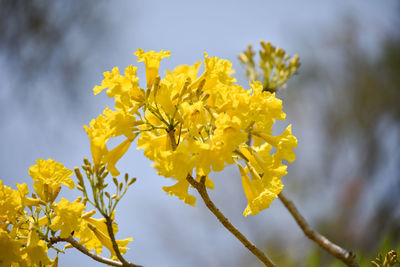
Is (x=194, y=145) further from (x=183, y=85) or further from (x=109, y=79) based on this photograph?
(x=109, y=79)

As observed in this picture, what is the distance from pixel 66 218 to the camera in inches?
37.7

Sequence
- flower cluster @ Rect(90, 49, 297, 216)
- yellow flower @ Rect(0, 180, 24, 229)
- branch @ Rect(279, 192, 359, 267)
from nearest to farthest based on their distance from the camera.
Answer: flower cluster @ Rect(90, 49, 297, 216)
yellow flower @ Rect(0, 180, 24, 229)
branch @ Rect(279, 192, 359, 267)

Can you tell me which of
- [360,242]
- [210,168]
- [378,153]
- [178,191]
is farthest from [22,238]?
[378,153]

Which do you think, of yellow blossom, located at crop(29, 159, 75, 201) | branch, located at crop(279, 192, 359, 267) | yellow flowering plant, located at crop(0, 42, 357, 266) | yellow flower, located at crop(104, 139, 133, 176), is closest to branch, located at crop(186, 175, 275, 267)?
yellow flowering plant, located at crop(0, 42, 357, 266)

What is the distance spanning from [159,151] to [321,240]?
73cm

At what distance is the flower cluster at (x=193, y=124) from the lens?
2.95 feet

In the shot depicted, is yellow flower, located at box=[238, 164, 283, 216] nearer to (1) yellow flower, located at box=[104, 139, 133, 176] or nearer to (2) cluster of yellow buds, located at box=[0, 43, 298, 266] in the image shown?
(2) cluster of yellow buds, located at box=[0, 43, 298, 266]

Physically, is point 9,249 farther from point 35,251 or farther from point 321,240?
point 321,240

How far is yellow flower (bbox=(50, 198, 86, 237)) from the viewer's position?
955mm

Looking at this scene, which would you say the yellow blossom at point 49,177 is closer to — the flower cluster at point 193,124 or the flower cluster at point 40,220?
the flower cluster at point 40,220

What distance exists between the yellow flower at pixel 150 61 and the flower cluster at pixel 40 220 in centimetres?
32

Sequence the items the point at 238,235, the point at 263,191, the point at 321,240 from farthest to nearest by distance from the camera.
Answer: the point at 321,240 < the point at 263,191 < the point at 238,235

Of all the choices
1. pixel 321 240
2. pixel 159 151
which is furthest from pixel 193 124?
pixel 321 240

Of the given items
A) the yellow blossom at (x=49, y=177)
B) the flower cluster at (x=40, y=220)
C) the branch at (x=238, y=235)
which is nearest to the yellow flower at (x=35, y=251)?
the flower cluster at (x=40, y=220)
